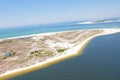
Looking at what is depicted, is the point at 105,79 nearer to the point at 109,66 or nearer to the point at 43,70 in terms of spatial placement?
the point at 109,66

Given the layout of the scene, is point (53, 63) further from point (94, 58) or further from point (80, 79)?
point (80, 79)

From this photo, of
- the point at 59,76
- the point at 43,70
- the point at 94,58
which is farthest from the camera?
the point at 94,58

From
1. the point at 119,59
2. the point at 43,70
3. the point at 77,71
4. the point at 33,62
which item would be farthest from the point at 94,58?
the point at 33,62

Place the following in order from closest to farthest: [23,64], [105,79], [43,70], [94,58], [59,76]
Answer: [105,79]
[59,76]
[43,70]
[94,58]
[23,64]

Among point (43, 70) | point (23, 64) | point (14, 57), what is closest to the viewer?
point (43, 70)

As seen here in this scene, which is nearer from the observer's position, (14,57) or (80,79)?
(80,79)

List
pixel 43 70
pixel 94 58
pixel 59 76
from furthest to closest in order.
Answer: pixel 94 58 → pixel 43 70 → pixel 59 76

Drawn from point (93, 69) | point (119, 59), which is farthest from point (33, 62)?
point (119, 59)

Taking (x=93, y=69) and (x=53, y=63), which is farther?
(x=53, y=63)
